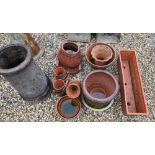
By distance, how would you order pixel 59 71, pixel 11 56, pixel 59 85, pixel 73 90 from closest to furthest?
pixel 11 56, pixel 73 90, pixel 59 85, pixel 59 71

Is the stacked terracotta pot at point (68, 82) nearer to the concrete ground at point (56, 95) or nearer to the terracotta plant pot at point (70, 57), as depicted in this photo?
the terracotta plant pot at point (70, 57)

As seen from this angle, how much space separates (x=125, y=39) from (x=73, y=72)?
128 cm

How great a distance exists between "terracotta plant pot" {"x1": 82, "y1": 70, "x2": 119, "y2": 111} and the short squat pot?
2.23 feet

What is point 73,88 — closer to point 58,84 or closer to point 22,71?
point 58,84

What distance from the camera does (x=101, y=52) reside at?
12.9 ft

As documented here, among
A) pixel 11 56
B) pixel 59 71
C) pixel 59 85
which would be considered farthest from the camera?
pixel 59 71

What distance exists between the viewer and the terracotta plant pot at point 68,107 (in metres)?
3.57

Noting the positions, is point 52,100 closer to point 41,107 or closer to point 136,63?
point 41,107

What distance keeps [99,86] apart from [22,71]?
1403 mm

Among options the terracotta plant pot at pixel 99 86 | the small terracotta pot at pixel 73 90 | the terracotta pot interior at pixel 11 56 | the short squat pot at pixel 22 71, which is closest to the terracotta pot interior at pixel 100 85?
the terracotta plant pot at pixel 99 86

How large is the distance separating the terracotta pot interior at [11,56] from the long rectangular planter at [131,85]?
1660 mm

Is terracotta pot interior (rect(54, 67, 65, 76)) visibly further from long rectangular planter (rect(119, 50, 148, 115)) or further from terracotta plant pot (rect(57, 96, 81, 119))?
long rectangular planter (rect(119, 50, 148, 115))

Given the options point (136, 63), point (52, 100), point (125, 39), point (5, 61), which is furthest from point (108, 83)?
point (5, 61)

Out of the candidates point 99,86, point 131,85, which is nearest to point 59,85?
point 99,86
